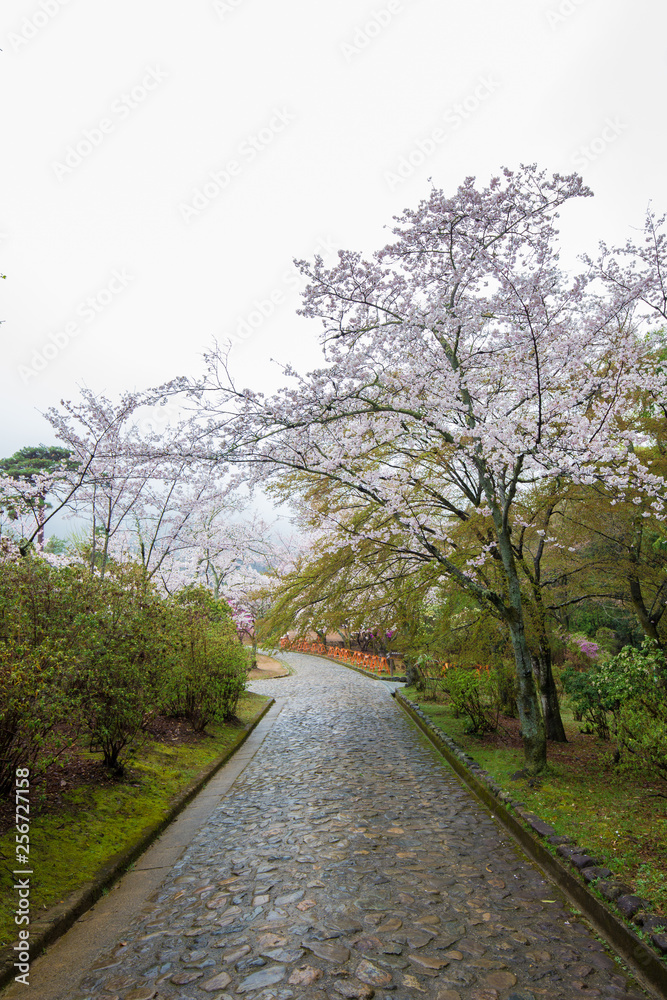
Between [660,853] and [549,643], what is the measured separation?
216 inches

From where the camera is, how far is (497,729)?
1051 centimetres

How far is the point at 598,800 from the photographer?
20.3ft

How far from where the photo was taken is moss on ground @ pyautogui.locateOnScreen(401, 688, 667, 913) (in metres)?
4.32

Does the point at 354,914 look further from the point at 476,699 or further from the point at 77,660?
the point at 476,699

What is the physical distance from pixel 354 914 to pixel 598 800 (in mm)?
3885

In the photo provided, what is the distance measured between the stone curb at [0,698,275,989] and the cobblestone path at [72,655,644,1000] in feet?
1.60

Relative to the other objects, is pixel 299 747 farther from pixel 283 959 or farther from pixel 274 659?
pixel 274 659

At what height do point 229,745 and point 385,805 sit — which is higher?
point 385,805

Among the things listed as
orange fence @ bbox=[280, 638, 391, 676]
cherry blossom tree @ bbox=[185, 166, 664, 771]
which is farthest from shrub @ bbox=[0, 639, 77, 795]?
orange fence @ bbox=[280, 638, 391, 676]

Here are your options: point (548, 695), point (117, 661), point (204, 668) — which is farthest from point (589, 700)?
point (117, 661)

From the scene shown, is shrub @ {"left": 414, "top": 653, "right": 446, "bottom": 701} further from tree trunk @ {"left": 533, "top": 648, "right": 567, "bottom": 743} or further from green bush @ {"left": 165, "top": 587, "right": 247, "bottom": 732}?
green bush @ {"left": 165, "top": 587, "right": 247, "bottom": 732}

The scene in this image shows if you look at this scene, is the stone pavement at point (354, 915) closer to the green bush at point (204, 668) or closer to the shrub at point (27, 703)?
the shrub at point (27, 703)

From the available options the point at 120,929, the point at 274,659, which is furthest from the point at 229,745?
the point at 274,659

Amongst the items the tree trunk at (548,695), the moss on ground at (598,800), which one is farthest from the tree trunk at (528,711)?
the tree trunk at (548,695)
